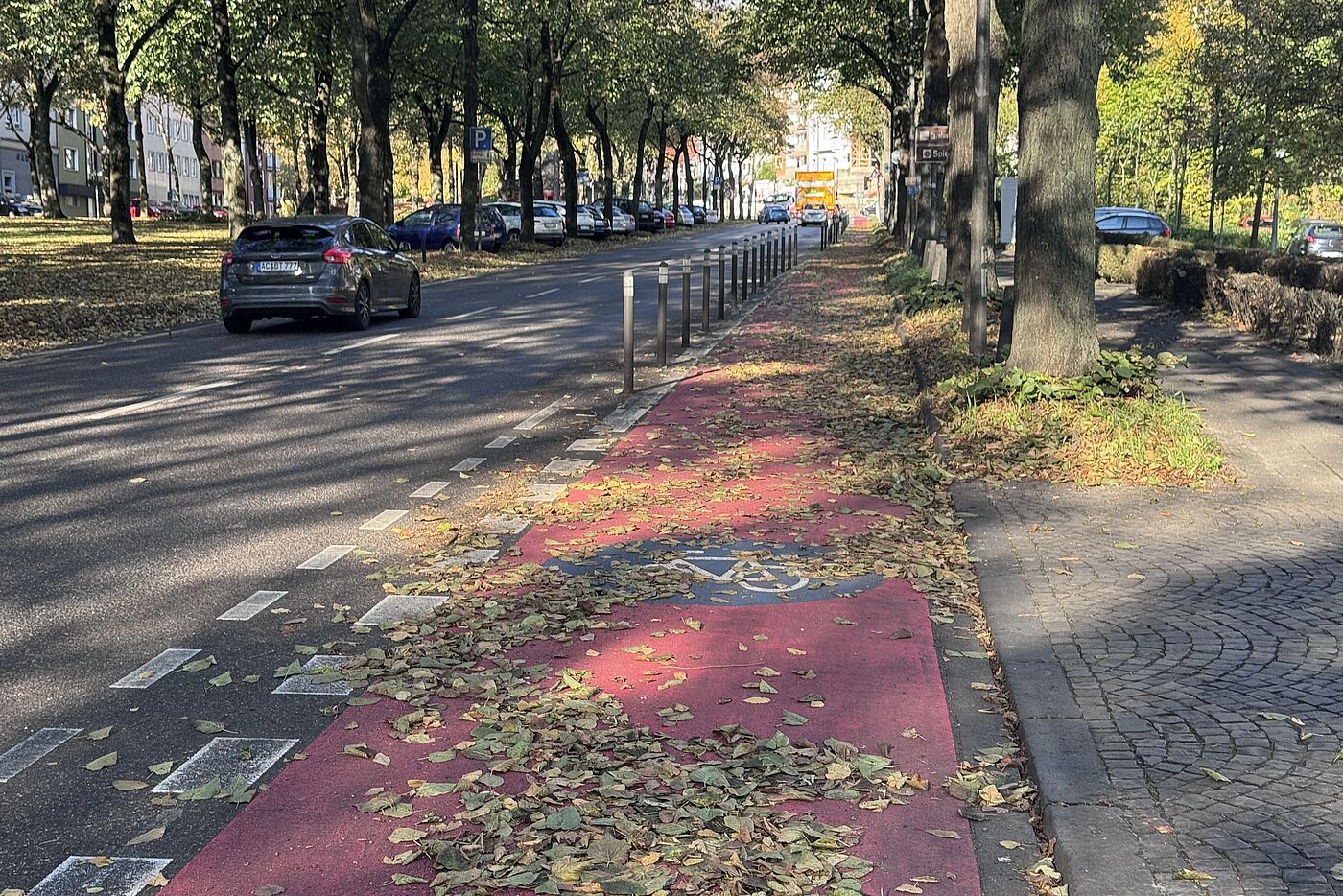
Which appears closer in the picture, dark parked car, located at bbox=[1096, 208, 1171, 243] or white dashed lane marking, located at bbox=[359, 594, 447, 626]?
white dashed lane marking, located at bbox=[359, 594, 447, 626]

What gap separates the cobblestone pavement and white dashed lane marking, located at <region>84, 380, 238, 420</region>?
276 inches

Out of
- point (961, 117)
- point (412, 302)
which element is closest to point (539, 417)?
point (412, 302)

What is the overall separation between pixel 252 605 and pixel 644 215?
66.1 metres

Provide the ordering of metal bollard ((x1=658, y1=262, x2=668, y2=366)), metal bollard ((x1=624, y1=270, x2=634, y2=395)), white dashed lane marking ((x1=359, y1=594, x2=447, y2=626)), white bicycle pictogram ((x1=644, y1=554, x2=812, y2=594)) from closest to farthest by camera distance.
A: 1. white dashed lane marking ((x1=359, y1=594, x2=447, y2=626))
2. white bicycle pictogram ((x1=644, y1=554, x2=812, y2=594))
3. metal bollard ((x1=624, y1=270, x2=634, y2=395))
4. metal bollard ((x1=658, y1=262, x2=668, y2=366))

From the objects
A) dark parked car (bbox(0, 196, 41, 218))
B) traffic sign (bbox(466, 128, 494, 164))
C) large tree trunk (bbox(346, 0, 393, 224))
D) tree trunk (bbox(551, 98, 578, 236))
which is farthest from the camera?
dark parked car (bbox(0, 196, 41, 218))

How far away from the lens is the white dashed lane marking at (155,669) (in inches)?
205

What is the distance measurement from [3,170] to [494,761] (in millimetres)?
104940

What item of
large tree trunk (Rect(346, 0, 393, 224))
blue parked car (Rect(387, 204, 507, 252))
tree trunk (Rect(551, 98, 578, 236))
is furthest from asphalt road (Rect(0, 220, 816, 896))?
tree trunk (Rect(551, 98, 578, 236))

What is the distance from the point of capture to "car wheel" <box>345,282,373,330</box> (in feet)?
61.7

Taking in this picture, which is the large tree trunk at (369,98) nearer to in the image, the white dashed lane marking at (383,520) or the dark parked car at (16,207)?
the white dashed lane marking at (383,520)

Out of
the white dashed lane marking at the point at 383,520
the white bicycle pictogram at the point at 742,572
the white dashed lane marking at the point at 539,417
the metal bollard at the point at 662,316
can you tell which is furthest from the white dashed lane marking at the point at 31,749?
the metal bollard at the point at 662,316

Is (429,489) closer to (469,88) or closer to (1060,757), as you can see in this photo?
(1060,757)

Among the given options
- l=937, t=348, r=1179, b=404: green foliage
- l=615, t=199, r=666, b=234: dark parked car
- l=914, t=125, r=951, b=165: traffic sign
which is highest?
l=914, t=125, r=951, b=165: traffic sign

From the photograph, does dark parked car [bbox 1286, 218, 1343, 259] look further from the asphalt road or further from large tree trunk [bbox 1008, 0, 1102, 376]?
large tree trunk [bbox 1008, 0, 1102, 376]
